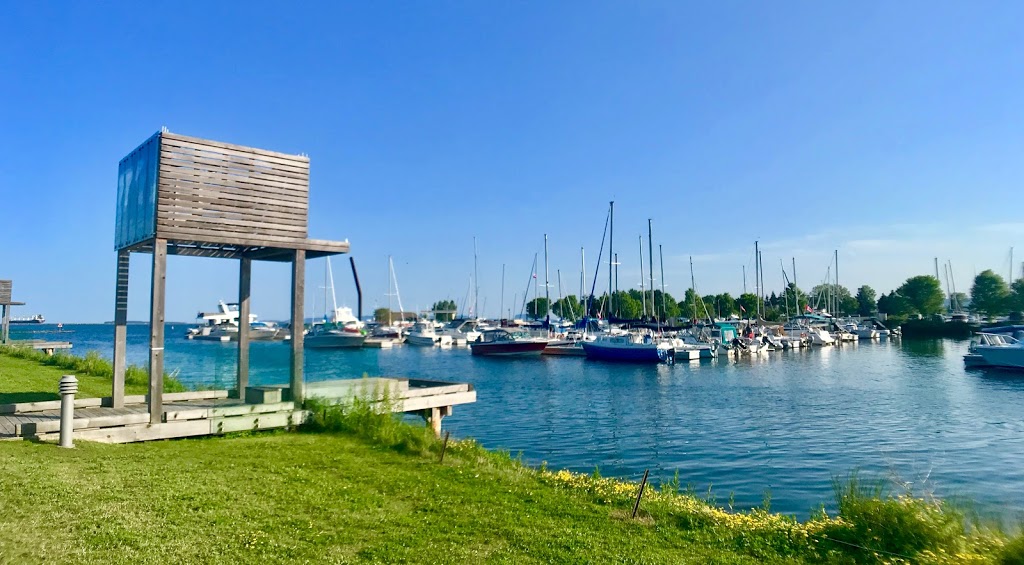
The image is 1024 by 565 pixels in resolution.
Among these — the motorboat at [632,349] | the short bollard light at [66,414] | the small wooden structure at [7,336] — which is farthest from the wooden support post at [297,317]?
the motorboat at [632,349]

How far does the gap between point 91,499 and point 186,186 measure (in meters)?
6.50

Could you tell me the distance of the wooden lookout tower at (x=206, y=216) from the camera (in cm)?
1202

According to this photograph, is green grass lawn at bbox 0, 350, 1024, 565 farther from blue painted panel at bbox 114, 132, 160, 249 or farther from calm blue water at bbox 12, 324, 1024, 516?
blue painted panel at bbox 114, 132, 160, 249

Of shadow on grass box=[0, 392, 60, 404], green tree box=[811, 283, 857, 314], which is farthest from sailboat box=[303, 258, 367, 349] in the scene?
green tree box=[811, 283, 857, 314]

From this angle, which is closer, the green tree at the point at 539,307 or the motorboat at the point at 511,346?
the motorboat at the point at 511,346

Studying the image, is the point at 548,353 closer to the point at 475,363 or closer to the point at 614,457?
the point at 475,363

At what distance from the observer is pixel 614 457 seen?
64.7 ft

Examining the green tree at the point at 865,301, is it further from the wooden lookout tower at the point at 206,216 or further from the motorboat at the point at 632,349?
the wooden lookout tower at the point at 206,216

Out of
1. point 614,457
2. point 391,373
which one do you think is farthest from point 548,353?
point 614,457

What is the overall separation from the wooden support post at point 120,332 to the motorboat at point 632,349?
48.6 m

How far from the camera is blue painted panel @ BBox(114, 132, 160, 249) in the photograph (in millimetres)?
12156

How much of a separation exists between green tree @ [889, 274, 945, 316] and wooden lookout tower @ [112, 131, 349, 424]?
130076mm

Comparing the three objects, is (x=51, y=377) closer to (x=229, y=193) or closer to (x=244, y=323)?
(x=244, y=323)

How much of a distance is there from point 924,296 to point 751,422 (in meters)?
112
